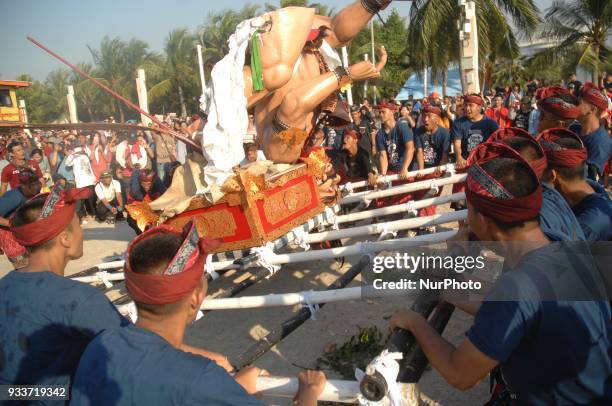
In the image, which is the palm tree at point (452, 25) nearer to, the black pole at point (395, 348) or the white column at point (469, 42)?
the white column at point (469, 42)

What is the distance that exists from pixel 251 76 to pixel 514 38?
18.9m

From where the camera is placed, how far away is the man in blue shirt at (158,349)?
1301 millimetres

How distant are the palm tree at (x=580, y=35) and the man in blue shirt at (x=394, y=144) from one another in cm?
1597

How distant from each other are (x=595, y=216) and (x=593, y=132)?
6.51ft

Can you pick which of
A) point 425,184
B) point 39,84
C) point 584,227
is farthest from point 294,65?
point 39,84

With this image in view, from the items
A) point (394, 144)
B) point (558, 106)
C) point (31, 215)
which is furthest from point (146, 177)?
point (558, 106)

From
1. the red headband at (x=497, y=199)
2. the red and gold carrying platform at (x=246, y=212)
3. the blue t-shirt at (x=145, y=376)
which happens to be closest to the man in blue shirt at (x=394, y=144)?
the red and gold carrying platform at (x=246, y=212)

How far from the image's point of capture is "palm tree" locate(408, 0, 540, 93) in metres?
17.1

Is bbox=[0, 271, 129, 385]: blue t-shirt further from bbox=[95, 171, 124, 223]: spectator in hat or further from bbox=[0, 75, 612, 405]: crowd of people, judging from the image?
bbox=[95, 171, 124, 223]: spectator in hat

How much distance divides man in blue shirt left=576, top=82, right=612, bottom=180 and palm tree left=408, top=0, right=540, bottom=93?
13795 millimetres

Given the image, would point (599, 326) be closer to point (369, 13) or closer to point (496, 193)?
point (496, 193)

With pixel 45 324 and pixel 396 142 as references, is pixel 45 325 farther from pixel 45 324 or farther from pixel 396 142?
pixel 396 142

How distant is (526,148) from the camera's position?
8.14ft

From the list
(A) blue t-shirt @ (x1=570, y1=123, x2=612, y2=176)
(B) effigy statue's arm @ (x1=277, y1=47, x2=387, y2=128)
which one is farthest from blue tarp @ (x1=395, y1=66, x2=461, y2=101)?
(B) effigy statue's arm @ (x1=277, y1=47, x2=387, y2=128)
